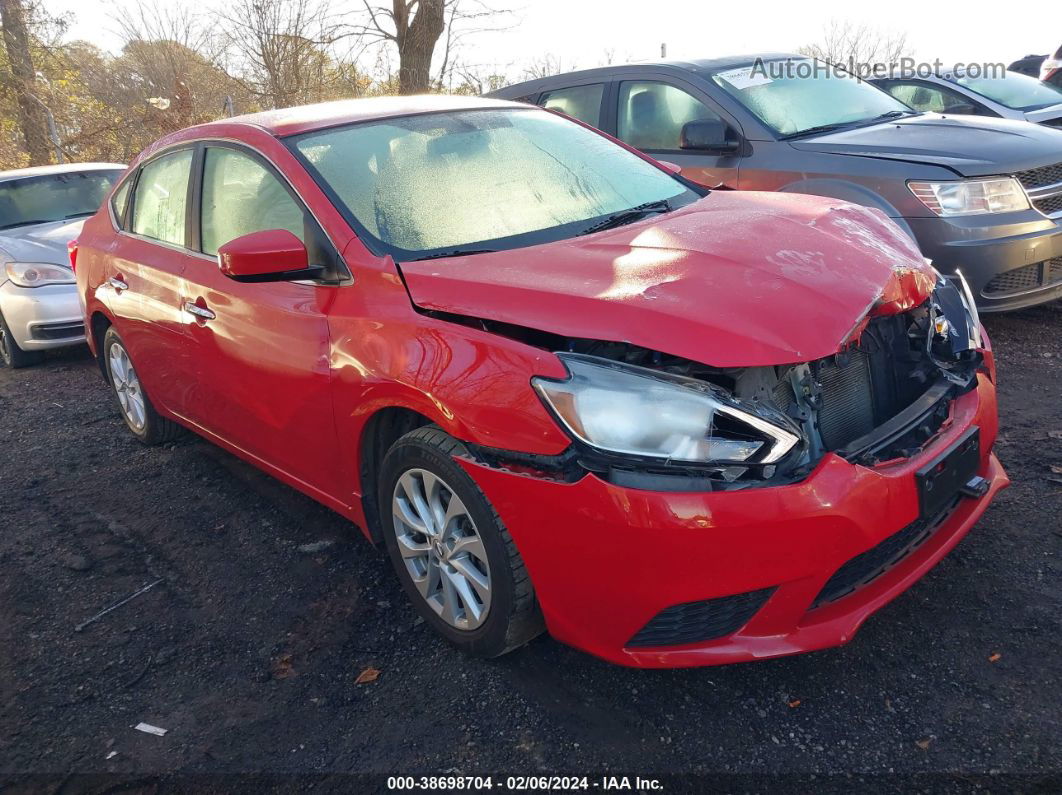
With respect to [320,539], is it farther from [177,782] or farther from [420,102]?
[420,102]

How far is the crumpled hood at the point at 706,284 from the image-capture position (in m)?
2.16

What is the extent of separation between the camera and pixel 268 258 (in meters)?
2.76

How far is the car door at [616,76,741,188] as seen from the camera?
5.45m

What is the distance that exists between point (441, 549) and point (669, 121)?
159 inches

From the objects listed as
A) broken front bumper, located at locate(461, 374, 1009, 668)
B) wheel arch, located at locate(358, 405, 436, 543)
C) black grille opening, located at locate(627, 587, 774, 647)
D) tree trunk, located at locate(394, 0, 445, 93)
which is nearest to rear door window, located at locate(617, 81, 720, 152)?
wheel arch, located at locate(358, 405, 436, 543)

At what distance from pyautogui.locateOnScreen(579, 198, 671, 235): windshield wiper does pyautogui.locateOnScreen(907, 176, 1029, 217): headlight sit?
209cm

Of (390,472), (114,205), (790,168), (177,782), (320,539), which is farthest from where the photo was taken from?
(790,168)

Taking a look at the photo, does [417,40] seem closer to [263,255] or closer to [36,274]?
[36,274]

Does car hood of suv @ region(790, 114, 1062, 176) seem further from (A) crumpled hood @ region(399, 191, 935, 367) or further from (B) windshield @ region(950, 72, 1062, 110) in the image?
(B) windshield @ region(950, 72, 1062, 110)

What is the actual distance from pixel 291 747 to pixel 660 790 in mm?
997

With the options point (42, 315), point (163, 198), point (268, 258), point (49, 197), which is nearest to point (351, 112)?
point (268, 258)

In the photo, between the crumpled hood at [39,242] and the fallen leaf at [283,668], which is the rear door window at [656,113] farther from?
the crumpled hood at [39,242]

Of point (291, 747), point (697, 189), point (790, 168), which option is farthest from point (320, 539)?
point (790, 168)

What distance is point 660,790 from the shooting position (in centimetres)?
211
